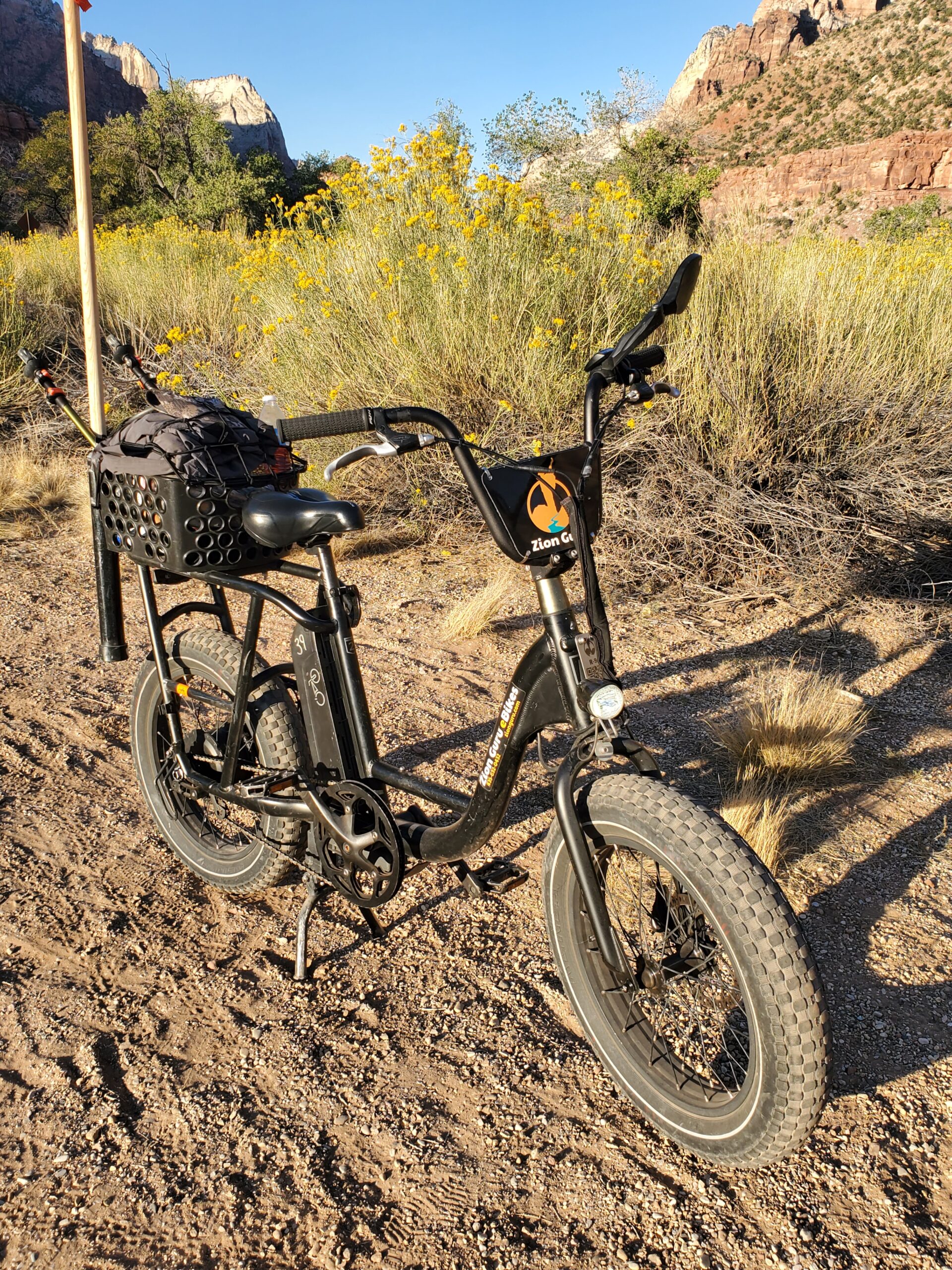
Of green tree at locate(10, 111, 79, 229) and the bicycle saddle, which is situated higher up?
green tree at locate(10, 111, 79, 229)

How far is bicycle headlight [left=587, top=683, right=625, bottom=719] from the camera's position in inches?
67.1

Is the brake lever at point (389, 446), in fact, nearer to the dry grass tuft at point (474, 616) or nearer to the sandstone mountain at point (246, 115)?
the dry grass tuft at point (474, 616)

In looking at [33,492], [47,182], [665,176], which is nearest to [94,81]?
[47,182]

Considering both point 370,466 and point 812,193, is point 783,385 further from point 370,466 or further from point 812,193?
point 812,193

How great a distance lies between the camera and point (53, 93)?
7088 cm

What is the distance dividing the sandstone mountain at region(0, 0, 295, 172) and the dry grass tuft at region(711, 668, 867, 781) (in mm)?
57378

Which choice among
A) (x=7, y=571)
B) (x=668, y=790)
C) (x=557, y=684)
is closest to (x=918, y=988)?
(x=668, y=790)

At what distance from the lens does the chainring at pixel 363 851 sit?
86.4 inches

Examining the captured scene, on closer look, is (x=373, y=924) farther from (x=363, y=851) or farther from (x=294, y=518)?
(x=294, y=518)

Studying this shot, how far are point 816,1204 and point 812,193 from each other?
191 ft

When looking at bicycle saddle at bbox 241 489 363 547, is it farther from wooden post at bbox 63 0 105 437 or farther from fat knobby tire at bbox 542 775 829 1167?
wooden post at bbox 63 0 105 437

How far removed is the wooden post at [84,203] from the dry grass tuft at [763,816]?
3.02m

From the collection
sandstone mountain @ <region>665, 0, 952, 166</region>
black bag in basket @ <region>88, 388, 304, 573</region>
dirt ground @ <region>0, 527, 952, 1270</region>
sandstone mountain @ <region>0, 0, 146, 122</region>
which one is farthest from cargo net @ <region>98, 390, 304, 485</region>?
sandstone mountain @ <region>0, 0, 146, 122</region>

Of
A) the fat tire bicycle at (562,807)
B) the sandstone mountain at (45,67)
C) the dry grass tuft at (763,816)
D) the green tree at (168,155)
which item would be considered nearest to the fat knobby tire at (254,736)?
the fat tire bicycle at (562,807)
